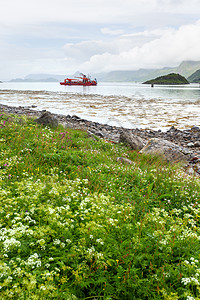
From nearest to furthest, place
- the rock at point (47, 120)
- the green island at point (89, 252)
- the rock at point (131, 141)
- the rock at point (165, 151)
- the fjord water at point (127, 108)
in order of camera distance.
Result: 1. the green island at point (89, 252)
2. the rock at point (165, 151)
3. the rock at point (131, 141)
4. the rock at point (47, 120)
5. the fjord water at point (127, 108)

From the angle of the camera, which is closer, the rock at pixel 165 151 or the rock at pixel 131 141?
the rock at pixel 165 151

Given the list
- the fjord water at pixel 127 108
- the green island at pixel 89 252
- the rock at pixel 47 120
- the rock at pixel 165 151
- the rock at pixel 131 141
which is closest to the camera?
the green island at pixel 89 252

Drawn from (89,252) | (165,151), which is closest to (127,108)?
(165,151)

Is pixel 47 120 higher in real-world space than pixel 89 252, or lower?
higher

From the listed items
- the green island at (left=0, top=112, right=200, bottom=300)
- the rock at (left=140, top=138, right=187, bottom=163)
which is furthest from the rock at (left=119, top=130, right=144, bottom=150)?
the green island at (left=0, top=112, right=200, bottom=300)

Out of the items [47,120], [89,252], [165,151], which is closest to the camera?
[89,252]

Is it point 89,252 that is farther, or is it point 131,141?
point 131,141

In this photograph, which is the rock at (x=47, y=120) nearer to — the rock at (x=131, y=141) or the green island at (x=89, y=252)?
the rock at (x=131, y=141)

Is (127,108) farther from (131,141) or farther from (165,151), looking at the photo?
(165,151)

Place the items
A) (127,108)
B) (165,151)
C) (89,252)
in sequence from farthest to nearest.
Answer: (127,108)
(165,151)
(89,252)

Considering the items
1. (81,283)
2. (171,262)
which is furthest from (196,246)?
(81,283)

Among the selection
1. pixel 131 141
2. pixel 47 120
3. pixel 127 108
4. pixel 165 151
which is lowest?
pixel 165 151

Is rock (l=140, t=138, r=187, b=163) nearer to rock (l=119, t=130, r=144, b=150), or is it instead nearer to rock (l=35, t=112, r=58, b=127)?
rock (l=119, t=130, r=144, b=150)

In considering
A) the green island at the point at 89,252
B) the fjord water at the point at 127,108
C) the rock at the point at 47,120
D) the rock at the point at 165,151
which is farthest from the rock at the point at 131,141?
the fjord water at the point at 127,108
